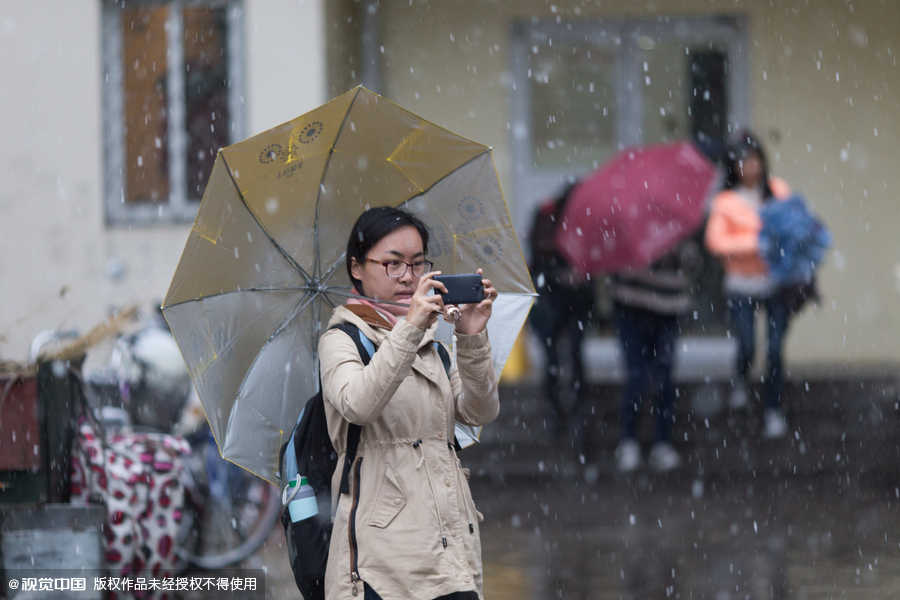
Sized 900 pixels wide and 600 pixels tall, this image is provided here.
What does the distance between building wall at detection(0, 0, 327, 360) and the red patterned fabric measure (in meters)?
4.90

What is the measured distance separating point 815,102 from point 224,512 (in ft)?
27.2

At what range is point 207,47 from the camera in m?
9.94

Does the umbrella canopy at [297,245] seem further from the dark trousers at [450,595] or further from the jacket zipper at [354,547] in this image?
the dark trousers at [450,595]

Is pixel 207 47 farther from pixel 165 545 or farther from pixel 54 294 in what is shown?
pixel 165 545

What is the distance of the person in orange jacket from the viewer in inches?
313

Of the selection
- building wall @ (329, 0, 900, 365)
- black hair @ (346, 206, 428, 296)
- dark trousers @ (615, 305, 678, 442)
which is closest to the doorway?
building wall @ (329, 0, 900, 365)

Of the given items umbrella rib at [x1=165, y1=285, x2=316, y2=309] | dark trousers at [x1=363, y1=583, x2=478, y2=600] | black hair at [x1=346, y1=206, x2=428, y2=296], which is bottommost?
dark trousers at [x1=363, y1=583, x2=478, y2=600]

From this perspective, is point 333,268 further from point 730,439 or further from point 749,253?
point 730,439

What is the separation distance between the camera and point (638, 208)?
7.08m

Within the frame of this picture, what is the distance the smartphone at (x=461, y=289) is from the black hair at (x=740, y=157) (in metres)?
5.79

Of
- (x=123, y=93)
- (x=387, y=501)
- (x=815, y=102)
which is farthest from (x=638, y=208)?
(x=123, y=93)

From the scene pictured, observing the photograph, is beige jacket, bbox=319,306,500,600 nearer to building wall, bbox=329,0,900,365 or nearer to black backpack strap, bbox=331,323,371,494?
black backpack strap, bbox=331,323,371,494

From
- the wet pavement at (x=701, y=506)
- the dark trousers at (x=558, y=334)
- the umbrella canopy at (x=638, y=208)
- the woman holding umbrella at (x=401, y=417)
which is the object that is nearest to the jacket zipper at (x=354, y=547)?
the woman holding umbrella at (x=401, y=417)

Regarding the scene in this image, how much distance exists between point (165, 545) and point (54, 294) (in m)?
5.43
